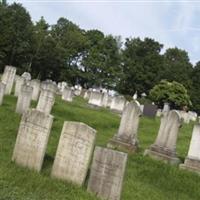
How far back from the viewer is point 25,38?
58938 mm

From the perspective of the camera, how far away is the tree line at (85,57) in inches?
2311

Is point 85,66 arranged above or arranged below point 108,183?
above

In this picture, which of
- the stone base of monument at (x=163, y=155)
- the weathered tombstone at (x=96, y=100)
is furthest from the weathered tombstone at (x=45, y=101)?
the weathered tombstone at (x=96, y=100)

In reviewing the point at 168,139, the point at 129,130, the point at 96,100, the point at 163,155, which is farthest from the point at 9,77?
the point at 163,155

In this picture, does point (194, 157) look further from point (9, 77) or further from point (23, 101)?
point (9, 77)

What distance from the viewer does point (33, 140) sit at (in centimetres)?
917

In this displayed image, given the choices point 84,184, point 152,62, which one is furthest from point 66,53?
point 84,184

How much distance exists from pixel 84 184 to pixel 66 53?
60210mm

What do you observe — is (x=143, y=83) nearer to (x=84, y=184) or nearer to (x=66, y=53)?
(x=66, y=53)

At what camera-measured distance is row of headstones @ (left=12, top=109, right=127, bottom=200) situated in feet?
26.7

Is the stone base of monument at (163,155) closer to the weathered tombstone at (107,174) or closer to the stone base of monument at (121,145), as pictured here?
the stone base of monument at (121,145)

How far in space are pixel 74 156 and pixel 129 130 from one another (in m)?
5.53

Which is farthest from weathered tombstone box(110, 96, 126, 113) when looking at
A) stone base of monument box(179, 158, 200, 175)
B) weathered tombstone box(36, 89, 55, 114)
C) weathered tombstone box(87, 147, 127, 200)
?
weathered tombstone box(87, 147, 127, 200)

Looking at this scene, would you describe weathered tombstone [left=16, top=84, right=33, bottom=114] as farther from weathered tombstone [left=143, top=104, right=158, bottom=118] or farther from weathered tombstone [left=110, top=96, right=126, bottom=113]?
weathered tombstone [left=143, top=104, right=158, bottom=118]
